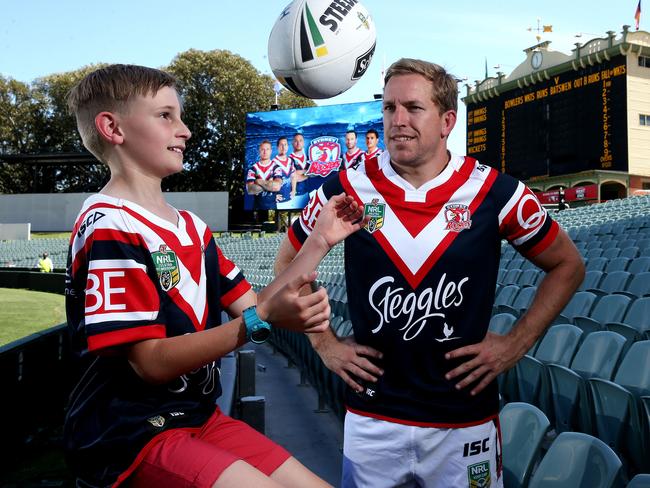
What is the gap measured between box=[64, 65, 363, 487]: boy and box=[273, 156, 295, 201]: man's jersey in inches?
944

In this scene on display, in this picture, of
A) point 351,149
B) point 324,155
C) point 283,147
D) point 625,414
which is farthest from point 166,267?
point 283,147

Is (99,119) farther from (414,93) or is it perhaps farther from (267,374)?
(267,374)

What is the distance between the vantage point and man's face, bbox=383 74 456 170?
6.45 feet

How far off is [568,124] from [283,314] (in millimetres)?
32620

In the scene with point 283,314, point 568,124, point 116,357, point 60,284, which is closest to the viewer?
point 283,314

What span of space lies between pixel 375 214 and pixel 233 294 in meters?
0.59

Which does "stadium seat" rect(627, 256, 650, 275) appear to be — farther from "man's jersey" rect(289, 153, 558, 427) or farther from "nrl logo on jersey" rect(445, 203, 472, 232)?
"nrl logo on jersey" rect(445, 203, 472, 232)

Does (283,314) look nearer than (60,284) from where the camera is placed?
Yes

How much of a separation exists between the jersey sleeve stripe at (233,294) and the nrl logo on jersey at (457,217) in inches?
27.4

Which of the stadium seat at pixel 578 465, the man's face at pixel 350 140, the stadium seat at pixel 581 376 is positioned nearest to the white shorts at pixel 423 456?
the stadium seat at pixel 578 465

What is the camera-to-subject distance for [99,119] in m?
1.46

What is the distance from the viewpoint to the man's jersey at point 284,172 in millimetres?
25438

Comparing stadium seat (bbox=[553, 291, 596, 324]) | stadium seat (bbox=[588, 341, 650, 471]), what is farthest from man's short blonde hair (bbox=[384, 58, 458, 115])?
stadium seat (bbox=[553, 291, 596, 324])

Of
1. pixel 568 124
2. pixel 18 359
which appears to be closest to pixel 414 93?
pixel 18 359
